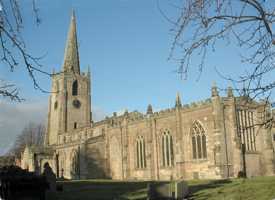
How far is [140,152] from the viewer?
158ft

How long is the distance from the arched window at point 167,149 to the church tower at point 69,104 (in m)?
28.6

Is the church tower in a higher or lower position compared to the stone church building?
higher

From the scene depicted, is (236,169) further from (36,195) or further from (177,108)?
(36,195)

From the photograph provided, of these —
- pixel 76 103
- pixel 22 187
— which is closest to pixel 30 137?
pixel 76 103

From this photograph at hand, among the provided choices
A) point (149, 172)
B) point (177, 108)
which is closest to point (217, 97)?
point (177, 108)

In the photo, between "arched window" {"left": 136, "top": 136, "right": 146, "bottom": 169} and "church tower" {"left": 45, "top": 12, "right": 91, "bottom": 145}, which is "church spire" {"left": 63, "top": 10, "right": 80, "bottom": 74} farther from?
"arched window" {"left": 136, "top": 136, "right": 146, "bottom": 169}

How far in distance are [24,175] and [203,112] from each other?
29533 millimetres

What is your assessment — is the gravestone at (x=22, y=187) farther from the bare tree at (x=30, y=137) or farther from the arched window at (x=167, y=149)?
the bare tree at (x=30, y=137)

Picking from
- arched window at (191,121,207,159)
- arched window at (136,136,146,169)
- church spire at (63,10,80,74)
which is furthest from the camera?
church spire at (63,10,80,74)

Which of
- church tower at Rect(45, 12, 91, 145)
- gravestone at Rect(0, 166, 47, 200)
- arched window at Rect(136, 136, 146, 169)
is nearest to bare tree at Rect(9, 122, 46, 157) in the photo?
church tower at Rect(45, 12, 91, 145)

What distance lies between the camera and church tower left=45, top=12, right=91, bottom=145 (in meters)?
71.9

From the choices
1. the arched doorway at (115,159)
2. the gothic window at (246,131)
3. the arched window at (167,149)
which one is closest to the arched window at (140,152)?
the arched doorway at (115,159)

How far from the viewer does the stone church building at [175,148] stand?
38.1 m

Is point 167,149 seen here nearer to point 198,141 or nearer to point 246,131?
point 198,141
